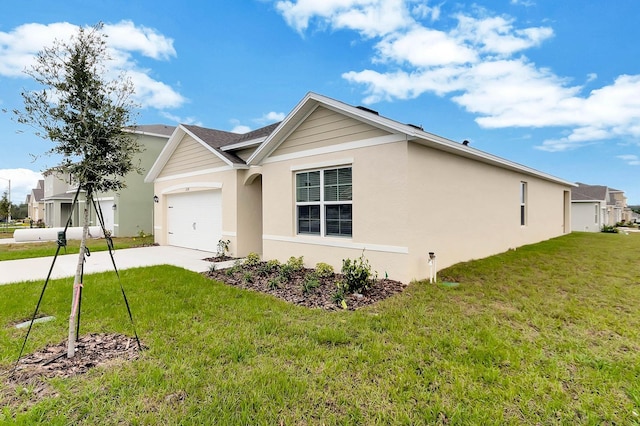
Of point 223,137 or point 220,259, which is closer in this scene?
point 220,259

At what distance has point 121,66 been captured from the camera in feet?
12.4

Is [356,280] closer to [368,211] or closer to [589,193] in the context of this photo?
[368,211]

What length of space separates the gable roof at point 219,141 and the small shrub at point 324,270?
180 inches

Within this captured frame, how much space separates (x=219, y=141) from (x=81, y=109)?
896 centimetres

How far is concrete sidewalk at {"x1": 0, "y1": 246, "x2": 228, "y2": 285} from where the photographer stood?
7.99 meters

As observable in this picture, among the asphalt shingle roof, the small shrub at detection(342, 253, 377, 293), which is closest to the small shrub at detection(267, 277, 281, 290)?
the small shrub at detection(342, 253, 377, 293)

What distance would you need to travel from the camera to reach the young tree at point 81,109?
10.8 feet

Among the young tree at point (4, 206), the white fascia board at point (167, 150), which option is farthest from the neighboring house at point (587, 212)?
the young tree at point (4, 206)

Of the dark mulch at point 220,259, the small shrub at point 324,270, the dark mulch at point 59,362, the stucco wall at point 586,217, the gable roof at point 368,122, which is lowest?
the dark mulch at point 59,362

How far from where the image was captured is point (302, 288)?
6.41 metres

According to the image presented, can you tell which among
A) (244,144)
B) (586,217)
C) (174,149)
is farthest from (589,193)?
(174,149)

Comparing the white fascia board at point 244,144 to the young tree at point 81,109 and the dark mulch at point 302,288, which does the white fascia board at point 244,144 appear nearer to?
the dark mulch at point 302,288

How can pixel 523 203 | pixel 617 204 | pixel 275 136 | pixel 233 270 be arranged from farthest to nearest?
pixel 617 204 → pixel 523 203 → pixel 275 136 → pixel 233 270

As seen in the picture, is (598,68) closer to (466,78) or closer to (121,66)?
(466,78)
